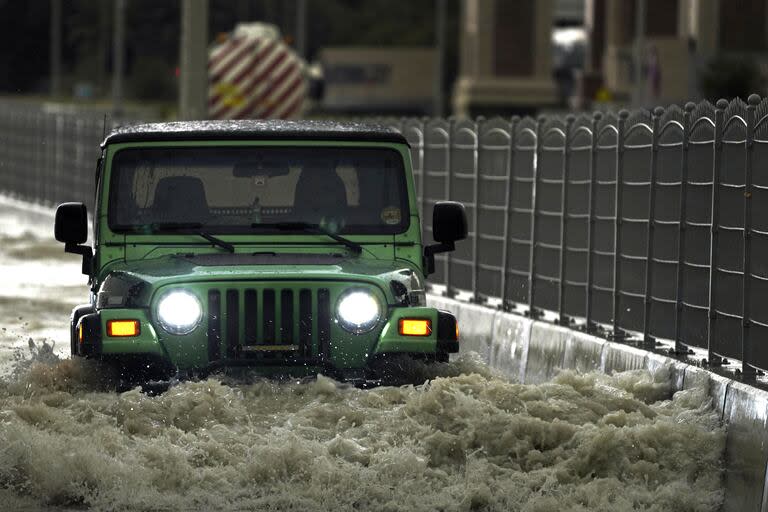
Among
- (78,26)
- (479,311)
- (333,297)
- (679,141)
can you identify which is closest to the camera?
(333,297)

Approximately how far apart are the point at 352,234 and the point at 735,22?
6543cm

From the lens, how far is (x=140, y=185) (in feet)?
39.3

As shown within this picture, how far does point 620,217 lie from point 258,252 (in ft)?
11.6

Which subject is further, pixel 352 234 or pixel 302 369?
pixel 352 234

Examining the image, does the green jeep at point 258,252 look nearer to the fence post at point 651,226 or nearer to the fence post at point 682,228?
the fence post at point 682,228

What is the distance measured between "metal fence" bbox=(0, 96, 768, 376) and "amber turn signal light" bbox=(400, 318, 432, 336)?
170 cm

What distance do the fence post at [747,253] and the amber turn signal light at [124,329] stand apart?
317 centimetres

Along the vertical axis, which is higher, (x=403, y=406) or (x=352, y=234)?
(x=352, y=234)

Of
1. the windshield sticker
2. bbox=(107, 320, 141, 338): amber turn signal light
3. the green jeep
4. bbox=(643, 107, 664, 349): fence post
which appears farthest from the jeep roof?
bbox=(643, 107, 664, 349): fence post

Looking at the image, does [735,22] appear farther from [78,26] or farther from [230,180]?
[78,26]

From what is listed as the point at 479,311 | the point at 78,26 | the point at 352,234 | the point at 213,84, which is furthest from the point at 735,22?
the point at 78,26

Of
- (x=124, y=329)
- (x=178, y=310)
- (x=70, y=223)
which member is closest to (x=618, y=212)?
(x=70, y=223)

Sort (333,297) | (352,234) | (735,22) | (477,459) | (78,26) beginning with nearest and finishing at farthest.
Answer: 1. (477,459)
2. (333,297)
3. (352,234)
4. (735,22)
5. (78,26)

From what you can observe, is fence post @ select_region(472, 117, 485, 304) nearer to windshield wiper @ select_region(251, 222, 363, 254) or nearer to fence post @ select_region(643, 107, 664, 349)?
fence post @ select_region(643, 107, 664, 349)
